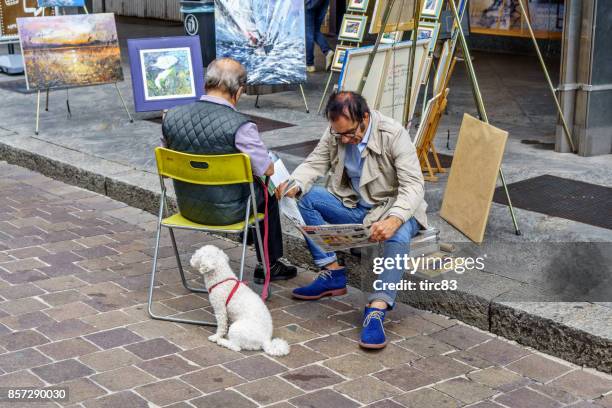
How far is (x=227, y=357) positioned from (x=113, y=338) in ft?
2.05

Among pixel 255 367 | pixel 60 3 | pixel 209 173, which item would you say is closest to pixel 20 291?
pixel 209 173

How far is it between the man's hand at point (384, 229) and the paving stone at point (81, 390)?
1.43 metres

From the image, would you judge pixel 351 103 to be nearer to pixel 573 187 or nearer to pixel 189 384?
pixel 189 384

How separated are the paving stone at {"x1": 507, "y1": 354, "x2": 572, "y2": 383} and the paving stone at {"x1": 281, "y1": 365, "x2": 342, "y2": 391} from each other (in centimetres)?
83

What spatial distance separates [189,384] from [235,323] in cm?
49

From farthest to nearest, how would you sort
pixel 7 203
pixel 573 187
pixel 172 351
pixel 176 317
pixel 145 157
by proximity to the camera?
pixel 145 157 < pixel 7 203 < pixel 573 187 < pixel 176 317 < pixel 172 351

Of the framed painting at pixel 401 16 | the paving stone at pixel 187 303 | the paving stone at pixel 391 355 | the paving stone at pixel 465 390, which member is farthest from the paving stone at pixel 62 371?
the framed painting at pixel 401 16

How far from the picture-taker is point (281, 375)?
14.0ft

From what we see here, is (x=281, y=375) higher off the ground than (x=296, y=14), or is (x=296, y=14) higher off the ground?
(x=296, y=14)

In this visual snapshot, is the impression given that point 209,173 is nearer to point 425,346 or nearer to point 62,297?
point 62,297

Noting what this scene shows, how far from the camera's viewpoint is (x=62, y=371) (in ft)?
14.1

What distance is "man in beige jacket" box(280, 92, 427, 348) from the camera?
4.67 metres

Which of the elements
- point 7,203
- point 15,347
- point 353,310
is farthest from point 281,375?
point 7,203

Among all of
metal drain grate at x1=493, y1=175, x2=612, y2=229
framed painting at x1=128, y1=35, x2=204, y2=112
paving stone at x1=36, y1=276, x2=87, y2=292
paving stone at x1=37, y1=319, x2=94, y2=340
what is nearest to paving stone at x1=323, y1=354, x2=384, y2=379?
paving stone at x1=37, y1=319, x2=94, y2=340
